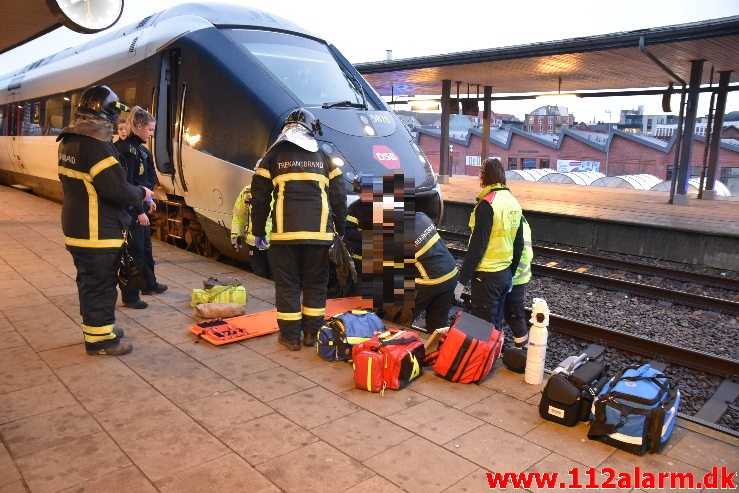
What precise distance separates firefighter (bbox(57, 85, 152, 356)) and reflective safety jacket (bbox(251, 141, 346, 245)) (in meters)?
1.01

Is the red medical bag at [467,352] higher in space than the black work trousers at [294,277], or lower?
lower

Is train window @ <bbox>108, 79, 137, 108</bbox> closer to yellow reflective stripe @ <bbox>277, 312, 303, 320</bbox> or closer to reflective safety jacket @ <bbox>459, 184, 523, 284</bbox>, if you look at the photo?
yellow reflective stripe @ <bbox>277, 312, 303, 320</bbox>

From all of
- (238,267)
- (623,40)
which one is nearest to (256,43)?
(238,267)

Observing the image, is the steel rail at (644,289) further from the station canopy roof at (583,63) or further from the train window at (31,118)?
the train window at (31,118)

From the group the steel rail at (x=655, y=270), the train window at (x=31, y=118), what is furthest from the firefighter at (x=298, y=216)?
the train window at (x=31, y=118)

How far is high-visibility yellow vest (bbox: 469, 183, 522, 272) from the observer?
4.83 metres

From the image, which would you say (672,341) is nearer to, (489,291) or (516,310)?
(516,310)

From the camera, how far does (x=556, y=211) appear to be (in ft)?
45.5

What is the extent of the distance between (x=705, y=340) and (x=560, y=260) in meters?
4.57

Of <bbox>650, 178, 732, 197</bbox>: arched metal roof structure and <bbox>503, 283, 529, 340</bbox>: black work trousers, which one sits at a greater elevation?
<bbox>650, 178, 732, 197</bbox>: arched metal roof structure

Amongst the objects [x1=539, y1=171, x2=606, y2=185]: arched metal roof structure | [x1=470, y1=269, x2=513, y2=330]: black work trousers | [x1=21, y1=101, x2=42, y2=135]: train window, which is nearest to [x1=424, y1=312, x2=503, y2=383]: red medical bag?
[x1=470, y1=269, x2=513, y2=330]: black work trousers

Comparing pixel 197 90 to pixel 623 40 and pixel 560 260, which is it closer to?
pixel 560 260

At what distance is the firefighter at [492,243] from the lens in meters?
4.82

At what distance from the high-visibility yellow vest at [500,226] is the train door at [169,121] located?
4484mm
